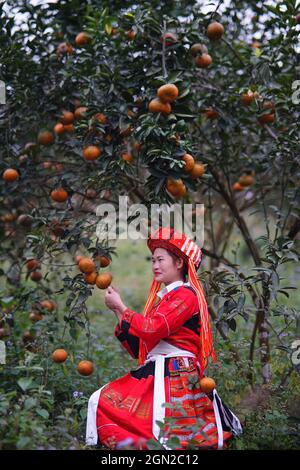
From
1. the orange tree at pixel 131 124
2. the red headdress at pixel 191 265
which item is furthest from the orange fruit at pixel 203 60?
the red headdress at pixel 191 265

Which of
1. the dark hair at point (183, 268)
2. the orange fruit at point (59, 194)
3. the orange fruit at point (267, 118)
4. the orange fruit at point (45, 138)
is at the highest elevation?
the orange fruit at point (267, 118)

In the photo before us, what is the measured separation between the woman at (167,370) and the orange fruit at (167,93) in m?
0.63

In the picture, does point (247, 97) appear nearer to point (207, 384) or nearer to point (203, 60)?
point (203, 60)

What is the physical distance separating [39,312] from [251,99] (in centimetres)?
170

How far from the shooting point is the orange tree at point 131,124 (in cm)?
289

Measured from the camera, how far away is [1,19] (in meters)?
3.33

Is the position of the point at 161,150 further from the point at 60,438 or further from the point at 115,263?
the point at 115,263

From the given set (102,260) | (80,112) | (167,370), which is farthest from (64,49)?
(167,370)

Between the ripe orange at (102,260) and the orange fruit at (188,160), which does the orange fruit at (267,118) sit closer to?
the orange fruit at (188,160)

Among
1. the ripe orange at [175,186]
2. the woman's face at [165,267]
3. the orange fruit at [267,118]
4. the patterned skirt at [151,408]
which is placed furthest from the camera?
the orange fruit at [267,118]

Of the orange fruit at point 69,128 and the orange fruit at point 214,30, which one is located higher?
the orange fruit at point 214,30

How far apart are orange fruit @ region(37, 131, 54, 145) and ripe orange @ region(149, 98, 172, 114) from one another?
913mm

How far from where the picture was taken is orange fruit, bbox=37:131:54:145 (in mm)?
3612
